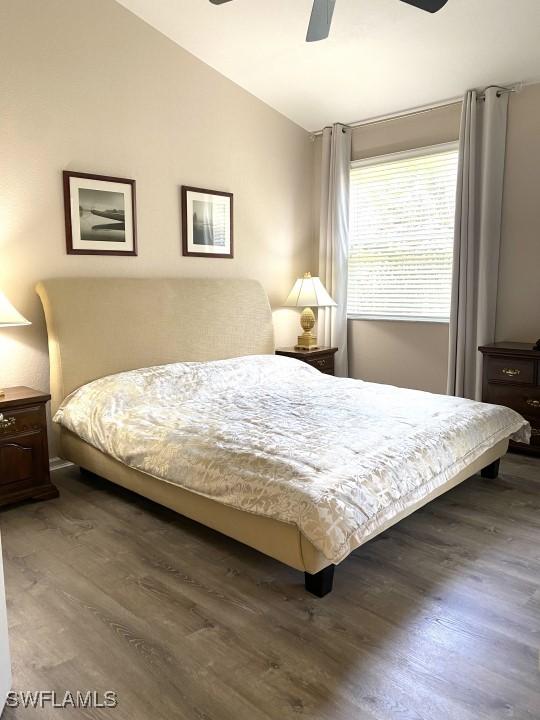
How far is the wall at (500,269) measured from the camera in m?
4.07

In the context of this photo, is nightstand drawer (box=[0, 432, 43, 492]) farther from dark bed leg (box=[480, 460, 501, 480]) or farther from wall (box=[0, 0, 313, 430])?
dark bed leg (box=[480, 460, 501, 480])

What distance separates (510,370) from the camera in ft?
12.9

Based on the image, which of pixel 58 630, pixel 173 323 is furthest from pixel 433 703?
pixel 173 323

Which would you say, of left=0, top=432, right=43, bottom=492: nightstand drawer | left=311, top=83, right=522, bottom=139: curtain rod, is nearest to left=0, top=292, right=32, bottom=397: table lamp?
left=0, top=432, right=43, bottom=492: nightstand drawer

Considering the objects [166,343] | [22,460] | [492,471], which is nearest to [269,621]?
[22,460]

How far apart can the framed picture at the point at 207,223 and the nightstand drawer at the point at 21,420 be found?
5.87 ft

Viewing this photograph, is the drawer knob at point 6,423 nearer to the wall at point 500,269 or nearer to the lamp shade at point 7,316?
the lamp shade at point 7,316

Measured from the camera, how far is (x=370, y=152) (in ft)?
16.3

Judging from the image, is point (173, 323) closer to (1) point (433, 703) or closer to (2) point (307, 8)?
(2) point (307, 8)

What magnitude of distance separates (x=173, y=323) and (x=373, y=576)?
7.99 ft

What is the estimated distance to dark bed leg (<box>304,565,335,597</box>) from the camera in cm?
220

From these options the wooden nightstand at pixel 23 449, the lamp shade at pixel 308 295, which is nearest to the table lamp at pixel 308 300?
the lamp shade at pixel 308 295

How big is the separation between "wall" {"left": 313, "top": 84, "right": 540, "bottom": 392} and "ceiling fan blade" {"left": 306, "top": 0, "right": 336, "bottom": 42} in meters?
2.12

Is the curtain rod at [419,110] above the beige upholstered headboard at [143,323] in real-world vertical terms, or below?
above
